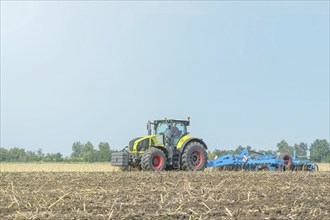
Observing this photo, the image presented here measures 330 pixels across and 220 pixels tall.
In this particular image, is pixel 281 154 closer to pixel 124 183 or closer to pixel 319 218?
pixel 124 183

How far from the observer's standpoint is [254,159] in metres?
21.9

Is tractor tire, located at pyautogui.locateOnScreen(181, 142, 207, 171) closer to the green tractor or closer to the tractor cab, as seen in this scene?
the green tractor

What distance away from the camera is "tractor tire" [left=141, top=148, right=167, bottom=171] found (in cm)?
1833

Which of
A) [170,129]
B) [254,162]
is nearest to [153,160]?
[170,129]

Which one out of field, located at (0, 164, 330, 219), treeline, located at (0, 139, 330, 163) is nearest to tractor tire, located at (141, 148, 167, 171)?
field, located at (0, 164, 330, 219)

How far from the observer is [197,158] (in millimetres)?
19672

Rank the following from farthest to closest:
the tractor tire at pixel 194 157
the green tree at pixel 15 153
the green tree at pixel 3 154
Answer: the green tree at pixel 3 154 → the green tree at pixel 15 153 → the tractor tire at pixel 194 157

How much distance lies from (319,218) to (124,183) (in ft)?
20.5

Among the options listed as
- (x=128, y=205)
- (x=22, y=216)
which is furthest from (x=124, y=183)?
(x=22, y=216)

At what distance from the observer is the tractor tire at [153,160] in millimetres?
18328

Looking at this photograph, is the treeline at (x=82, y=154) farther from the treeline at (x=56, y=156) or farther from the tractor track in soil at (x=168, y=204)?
the tractor track in soil at (x=168, y=204)

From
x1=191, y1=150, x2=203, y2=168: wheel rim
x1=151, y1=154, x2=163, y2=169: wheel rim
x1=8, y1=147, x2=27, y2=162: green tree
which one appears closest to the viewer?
x1=151, y1=154, x2=163, y2=169: wheel rim

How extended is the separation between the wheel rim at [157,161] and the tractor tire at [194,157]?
0.93 meters

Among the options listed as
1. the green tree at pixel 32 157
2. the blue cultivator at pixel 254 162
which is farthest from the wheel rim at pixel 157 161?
the green tree at pixel 32 157
